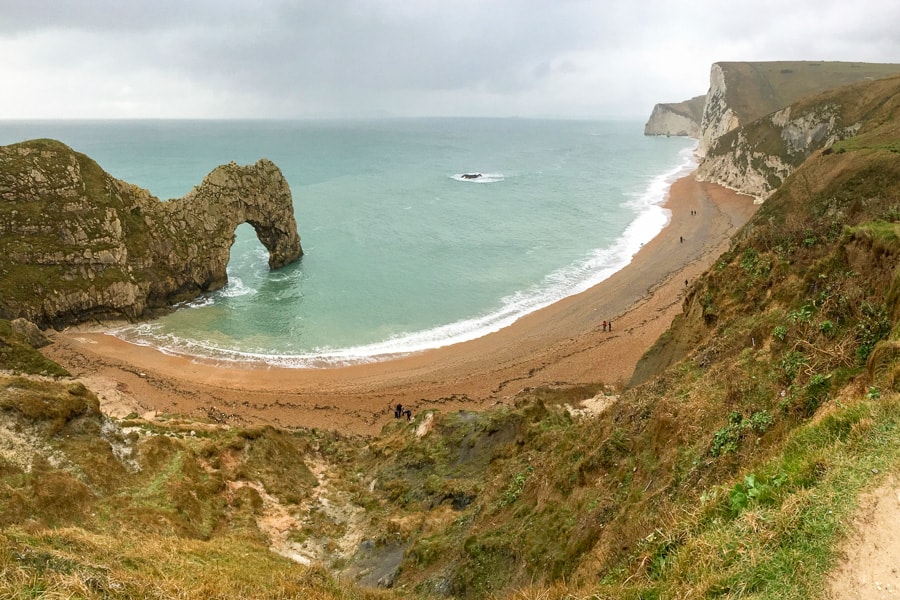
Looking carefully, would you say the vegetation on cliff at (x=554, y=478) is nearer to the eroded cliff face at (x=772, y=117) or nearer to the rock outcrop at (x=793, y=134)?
the rock outcrop at (x=793, y=134)

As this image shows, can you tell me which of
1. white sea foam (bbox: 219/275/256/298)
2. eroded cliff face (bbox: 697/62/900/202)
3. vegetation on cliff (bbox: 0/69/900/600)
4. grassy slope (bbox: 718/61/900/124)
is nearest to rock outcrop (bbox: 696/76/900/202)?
eroded cliff face (bbox: 697/62/900/202)

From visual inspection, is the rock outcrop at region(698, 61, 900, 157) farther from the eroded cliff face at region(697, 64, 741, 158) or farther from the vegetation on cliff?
the vegetation on cliff

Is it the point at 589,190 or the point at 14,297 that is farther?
the point at 589,190

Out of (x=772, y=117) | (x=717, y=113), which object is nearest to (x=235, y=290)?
(x=772, y=117)

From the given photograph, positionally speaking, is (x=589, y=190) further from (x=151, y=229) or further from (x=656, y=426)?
(x=656, y=426)

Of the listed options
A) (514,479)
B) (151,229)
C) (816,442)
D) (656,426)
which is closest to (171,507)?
(514,479)

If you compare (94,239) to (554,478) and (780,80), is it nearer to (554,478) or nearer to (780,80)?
(554,478)

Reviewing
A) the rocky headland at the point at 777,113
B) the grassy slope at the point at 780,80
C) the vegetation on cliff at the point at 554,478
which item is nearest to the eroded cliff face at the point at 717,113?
the rocky headland at the point at 777,113
